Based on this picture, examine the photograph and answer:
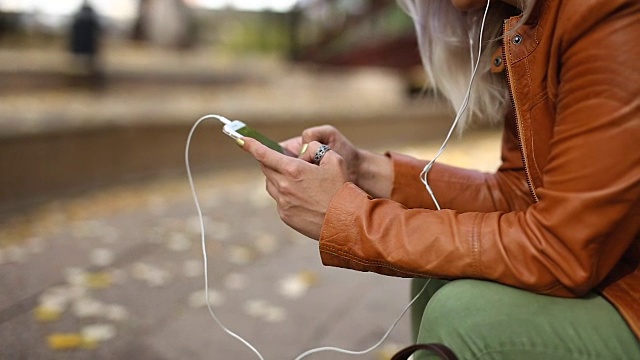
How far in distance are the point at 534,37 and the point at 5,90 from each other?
6.14m

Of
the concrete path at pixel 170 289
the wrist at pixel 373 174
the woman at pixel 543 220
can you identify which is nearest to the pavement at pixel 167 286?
the concrete path at pixel 170 289

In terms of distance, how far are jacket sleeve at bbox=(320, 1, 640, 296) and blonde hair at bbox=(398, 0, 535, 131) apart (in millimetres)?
451

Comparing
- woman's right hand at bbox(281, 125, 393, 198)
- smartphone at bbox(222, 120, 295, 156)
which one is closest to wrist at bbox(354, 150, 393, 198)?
woman's right hand at bbox(281, 125, 393, 198)

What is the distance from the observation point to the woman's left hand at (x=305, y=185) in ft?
4.23

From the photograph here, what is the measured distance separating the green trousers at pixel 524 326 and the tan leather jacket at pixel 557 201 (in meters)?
0.02

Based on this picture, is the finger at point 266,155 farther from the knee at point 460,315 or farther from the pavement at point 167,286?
the pavement at point 167,286

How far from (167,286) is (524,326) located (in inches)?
85.0

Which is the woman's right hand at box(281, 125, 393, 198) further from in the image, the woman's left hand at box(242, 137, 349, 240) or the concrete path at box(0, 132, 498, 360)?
the concrete path at box(0, 132, 498, 360)

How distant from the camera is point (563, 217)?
1.06 metres

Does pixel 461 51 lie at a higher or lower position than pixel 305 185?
higher

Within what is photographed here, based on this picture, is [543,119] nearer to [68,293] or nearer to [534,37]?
[534,37]

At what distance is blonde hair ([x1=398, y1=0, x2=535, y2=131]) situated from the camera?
1.59 m

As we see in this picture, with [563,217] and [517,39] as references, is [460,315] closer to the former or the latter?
[563,217]

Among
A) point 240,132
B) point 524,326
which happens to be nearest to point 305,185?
point 240,132
